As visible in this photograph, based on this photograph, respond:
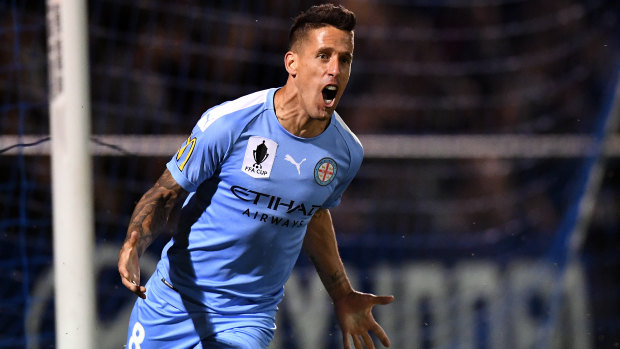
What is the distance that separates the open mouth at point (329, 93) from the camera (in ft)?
9.04

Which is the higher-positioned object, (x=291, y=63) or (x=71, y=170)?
(x=291, y=63)

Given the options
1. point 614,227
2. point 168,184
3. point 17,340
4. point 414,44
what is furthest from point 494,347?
point 168,184

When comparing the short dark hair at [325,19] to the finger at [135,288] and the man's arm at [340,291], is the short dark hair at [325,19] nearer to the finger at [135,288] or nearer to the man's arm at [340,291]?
the man's arm at [340,291]

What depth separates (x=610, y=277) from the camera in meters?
5.17

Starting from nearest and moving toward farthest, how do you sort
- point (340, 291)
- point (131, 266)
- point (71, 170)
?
1. point (131, 266)
2. point (340, 291)
3. point (71, 170)

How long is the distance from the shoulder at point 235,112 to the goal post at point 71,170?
0.86m

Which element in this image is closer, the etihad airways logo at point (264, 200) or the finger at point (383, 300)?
the etihad airways logo at point (264, 200)

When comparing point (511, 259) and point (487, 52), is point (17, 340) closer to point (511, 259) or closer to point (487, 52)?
point (511, 259)

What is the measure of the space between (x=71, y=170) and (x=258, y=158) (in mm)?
1012

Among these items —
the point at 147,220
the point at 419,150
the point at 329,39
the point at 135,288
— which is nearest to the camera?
the point at 135,288

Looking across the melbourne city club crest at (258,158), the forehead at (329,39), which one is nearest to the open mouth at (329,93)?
the forehead at (329,39)

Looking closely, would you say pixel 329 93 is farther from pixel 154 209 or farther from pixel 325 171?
pixel 154 209

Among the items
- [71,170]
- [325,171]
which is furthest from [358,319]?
[71,170]

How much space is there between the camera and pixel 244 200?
2.77 metres
